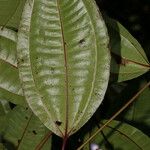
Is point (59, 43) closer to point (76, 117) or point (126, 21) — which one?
point (76, 117)

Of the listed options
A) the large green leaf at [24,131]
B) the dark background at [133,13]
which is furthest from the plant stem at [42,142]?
the dark background at [133,13]

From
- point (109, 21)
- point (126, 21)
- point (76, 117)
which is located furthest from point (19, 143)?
point (126, 21)

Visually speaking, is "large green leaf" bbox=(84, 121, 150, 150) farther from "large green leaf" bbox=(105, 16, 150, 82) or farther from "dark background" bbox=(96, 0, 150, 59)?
"dark background" bbox=(96, 0, 150, 59)

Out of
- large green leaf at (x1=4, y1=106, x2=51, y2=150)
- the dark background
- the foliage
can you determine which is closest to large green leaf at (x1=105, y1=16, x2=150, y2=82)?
the foliage

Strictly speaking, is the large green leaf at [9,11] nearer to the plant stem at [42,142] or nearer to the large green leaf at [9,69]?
the large green leaf at [9,69]

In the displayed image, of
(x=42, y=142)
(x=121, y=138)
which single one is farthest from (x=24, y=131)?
(x=121, y=138)
